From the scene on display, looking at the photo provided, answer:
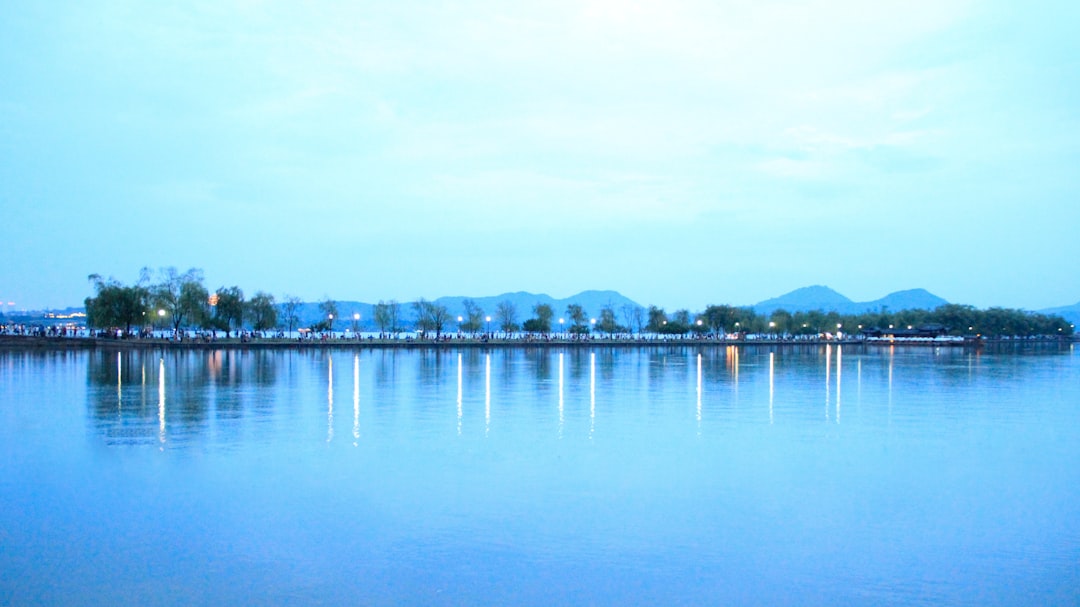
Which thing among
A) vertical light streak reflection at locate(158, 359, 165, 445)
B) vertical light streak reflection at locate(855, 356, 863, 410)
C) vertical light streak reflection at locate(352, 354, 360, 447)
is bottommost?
vertical light streak reflection at locate(855, 356, 863, 410)

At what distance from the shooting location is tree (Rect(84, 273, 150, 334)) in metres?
62.1

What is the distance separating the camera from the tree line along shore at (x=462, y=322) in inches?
2613

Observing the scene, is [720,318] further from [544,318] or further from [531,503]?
[531,503]

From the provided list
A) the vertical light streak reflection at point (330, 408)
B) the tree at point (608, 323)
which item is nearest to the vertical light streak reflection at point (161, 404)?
the vertical light streak reflection at point (330, 408)

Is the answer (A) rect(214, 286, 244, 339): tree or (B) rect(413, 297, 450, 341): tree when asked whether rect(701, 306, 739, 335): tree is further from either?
(A) rect(214, 286, 244, 339): tree

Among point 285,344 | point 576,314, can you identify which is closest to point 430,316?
point 576,314

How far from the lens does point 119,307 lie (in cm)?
6241

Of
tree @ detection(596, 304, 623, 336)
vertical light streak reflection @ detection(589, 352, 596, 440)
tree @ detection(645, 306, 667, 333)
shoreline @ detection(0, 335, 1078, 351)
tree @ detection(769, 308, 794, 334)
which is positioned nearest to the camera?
vertical light streak reflection @ detection(589, 352, 596, 440)

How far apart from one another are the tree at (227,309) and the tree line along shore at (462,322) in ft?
0.28

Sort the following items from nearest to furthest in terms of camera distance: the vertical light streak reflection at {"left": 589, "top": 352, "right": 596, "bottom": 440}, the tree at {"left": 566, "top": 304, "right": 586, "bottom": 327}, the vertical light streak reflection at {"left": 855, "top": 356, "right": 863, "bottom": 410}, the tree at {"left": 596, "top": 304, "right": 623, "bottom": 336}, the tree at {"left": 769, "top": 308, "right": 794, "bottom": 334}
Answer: the vertical light streak reflection at {"left": 589, "top": 352, "right": 596, "bottom": 440}
the vertical light streak reflection at {"left": 855, "top": 356, "right": 863, "bottom": 410}
the tree at {"left": 566, "top": 304, "right": 586, "bottom": 327}
the tree at {"left": 596, "top": 304, "right": 623, "bottom": 336}
the tree at {"left": 769, "top": 308, "right": 794, "bottom": 334}

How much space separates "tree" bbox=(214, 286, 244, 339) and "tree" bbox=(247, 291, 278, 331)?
304 cm

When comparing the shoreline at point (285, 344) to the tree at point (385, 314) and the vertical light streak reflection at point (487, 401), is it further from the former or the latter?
the vertical light streak reflection at point (487, 401)

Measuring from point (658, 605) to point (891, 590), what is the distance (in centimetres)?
234

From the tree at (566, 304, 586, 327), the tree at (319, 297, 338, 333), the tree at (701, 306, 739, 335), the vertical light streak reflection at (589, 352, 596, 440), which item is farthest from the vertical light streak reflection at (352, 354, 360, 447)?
the tree at (701, 306, 739, 335)
